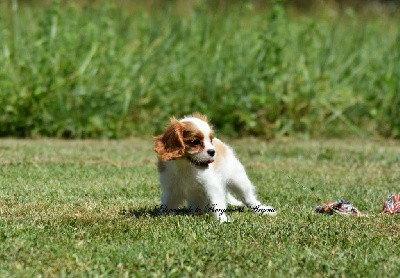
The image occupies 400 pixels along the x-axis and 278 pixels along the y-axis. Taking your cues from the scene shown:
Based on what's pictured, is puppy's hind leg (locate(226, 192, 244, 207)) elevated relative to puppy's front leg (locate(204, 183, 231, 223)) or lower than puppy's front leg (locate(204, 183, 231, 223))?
lower

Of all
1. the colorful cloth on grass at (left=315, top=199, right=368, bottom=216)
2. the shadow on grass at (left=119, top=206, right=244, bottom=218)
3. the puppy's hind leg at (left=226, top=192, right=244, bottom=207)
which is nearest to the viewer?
the shadow on grass at (left=119, top=206, right=244, bottom=218)

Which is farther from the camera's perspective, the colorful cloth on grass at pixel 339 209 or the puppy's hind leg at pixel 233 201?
the puppy's hind leg at pixel 233 201

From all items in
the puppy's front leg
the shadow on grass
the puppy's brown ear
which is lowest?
the shadow on grass

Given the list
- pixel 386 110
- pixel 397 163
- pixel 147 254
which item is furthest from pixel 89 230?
pixel 386 110

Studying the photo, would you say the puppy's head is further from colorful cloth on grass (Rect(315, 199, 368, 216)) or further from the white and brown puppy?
colorful cloth on grass (Rect(315, 199, 368, 216))

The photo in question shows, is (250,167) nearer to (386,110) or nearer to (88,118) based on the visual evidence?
(88,118)

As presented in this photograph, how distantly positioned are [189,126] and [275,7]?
6.62m

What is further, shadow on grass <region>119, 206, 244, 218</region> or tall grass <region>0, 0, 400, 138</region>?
tall grass <region>0, 0, 400, 138</region>

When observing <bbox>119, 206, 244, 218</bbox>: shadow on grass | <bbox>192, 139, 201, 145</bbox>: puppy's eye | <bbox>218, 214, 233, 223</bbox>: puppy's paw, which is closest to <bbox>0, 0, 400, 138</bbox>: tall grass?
<bbox>119, 206, 244, 218</bbox>: shadow on grass

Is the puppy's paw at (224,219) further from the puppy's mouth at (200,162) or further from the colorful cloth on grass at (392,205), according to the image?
the colorful cloth on grass at (392,205)

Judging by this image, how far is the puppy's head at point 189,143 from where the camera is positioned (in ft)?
21.4

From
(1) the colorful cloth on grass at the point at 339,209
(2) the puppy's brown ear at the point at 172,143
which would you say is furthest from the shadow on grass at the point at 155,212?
(1) the colorful cloth on grass at the point at 339,209

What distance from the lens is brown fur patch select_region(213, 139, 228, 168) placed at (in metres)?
6.81

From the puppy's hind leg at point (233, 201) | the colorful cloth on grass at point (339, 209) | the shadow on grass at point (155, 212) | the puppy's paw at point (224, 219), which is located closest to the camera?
the puppy's paw at point (224, 219)
